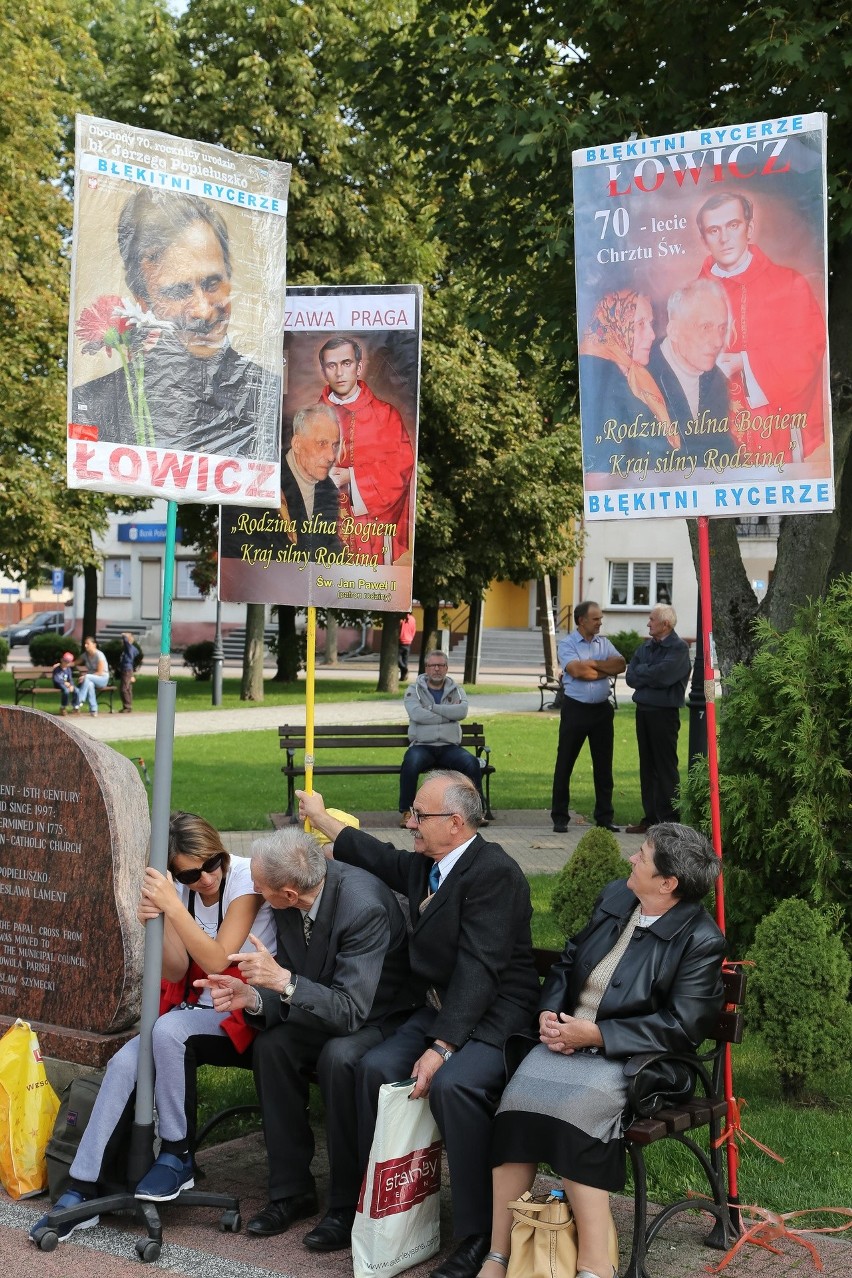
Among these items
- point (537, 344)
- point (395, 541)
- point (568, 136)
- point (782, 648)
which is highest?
point (568, 136)

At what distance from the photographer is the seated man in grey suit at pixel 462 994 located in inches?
181

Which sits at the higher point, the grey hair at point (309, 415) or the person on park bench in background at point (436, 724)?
the grey hair at point (309, 415)

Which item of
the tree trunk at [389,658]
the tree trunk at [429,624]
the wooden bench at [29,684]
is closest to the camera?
the wooden bench at [29,684]

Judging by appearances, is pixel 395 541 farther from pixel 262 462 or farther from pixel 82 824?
pixel 82 824

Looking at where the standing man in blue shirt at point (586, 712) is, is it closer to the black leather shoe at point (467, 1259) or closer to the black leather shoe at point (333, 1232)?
the black leather shoe at point (333, 1232)

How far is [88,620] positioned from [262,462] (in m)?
33.8

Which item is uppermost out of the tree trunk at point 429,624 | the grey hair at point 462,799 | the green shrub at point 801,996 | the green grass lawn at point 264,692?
the tree trunk at point 429,624

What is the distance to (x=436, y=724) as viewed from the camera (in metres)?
13.5

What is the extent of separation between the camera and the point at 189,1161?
16.7 ft

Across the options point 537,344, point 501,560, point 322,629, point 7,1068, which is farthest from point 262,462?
point 322,629

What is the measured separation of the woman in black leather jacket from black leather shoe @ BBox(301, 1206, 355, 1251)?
0.57 m

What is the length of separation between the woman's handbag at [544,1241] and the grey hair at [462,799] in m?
1.26

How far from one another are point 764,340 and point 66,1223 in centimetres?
387

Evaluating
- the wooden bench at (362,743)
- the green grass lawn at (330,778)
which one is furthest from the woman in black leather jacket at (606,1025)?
the wooden bench at (362,743)
